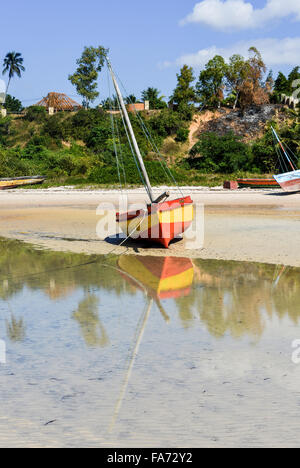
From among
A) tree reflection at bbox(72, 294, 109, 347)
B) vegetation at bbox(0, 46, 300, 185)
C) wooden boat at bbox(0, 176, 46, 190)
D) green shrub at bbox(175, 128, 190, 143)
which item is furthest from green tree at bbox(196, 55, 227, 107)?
tree reflection at bbox(72, 294, 109, 347)

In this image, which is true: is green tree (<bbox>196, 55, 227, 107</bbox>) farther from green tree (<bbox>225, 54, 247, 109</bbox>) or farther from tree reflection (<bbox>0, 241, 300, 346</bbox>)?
tree reflection (<bbox>0, 241, 300, 346</bbox>)

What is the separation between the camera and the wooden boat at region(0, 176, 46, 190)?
4217 cm

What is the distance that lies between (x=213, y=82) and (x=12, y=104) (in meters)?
33.6

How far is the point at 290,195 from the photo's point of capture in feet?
109

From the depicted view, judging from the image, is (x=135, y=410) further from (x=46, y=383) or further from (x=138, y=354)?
(x=138, y=354)

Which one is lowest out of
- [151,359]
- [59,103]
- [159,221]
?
[151,359]

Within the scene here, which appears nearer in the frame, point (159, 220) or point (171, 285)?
point (171, 285)

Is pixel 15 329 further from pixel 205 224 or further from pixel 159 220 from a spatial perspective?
pixel 205 224

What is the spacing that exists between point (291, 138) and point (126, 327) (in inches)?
1472

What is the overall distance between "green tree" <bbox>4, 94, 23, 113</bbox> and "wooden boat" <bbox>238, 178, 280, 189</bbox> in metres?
53.5

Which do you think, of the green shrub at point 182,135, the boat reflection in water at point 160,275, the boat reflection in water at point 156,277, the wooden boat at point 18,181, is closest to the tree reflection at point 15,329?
the boat reflection in water at point 156,277

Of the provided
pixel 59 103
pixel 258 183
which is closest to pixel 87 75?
pixel 59 103

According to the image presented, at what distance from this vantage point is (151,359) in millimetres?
7262
